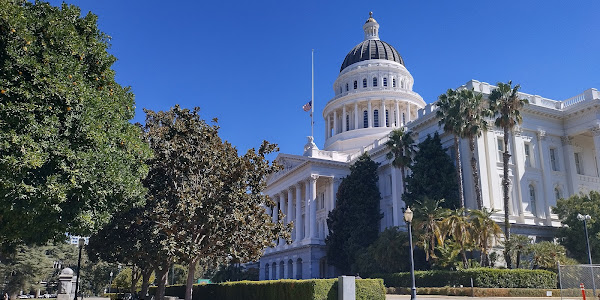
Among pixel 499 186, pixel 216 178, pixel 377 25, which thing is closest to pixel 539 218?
pixel 499 186

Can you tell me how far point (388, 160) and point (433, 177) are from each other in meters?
12.6

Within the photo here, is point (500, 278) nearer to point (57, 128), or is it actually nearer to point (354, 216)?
point (354, 216)

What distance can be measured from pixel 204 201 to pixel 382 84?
56.3 meters

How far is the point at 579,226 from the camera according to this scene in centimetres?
3562

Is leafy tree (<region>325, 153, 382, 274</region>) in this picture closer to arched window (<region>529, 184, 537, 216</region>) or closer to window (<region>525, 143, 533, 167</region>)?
arched window (<region>529, 184, 537, 216</region>)

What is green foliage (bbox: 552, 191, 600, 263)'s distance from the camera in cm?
3438

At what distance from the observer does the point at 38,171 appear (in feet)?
47.5

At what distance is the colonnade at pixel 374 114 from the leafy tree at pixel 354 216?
58.9 ft

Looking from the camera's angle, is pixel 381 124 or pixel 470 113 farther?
pixel 381 124

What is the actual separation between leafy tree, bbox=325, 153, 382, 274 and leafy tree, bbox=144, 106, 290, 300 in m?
27.2

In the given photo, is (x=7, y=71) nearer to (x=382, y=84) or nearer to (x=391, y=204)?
(x=391, y=204)

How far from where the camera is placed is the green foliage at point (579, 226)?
34375 millimetres

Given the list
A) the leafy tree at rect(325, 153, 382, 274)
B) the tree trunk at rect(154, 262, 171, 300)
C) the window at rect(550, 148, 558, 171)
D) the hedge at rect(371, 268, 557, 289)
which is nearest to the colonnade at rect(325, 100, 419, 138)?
the leafy tree at rect(325, 153, 382, 274)

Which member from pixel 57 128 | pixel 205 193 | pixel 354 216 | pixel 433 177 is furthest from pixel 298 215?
pixel 57 128
